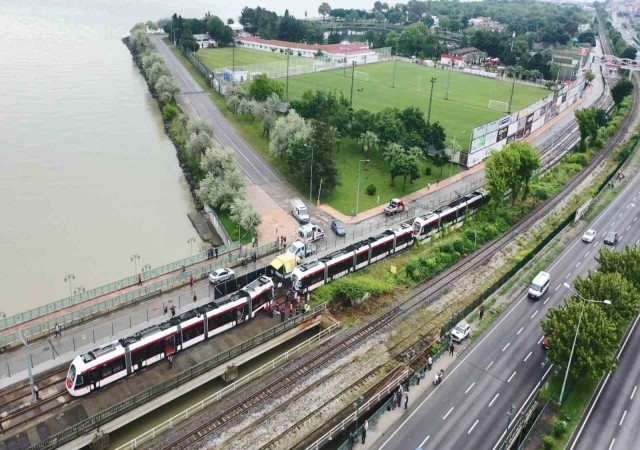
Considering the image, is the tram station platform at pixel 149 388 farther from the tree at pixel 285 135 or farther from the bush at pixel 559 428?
the tree at pixel 285 135

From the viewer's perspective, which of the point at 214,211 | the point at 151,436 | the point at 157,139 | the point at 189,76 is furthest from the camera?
the point at 189,76

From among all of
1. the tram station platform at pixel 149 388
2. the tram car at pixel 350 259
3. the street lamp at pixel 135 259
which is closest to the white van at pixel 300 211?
the tram car at pixel 350 259

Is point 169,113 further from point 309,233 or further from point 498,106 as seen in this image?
point 498,106

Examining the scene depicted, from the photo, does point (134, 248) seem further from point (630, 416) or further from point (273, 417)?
point (630, 416)

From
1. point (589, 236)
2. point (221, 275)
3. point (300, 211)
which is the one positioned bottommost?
point (221, 275)

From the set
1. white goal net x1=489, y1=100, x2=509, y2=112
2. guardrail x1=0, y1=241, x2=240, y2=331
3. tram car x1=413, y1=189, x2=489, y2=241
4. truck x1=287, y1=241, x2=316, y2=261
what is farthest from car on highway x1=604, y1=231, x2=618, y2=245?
white goal net x1=489, y1=100, x2=509, y2=112

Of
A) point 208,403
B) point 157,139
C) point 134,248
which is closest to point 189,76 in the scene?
point 157,139

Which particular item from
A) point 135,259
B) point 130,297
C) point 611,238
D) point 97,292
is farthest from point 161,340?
point 611,238
